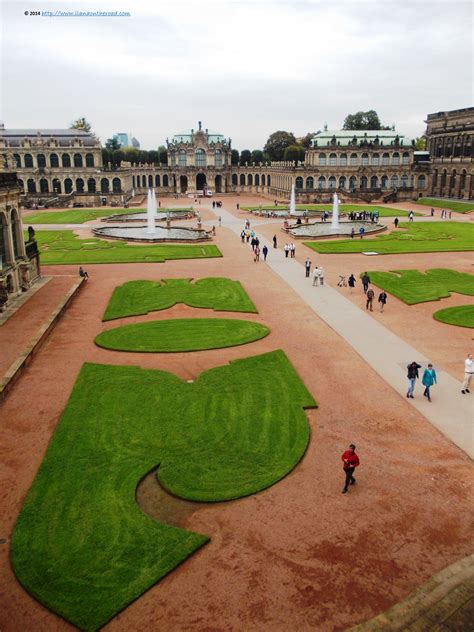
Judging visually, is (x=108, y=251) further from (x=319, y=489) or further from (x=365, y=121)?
(x=365, y=121)

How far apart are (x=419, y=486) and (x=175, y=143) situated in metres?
154

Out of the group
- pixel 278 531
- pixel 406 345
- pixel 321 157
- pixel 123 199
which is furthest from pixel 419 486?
pixel 321 157

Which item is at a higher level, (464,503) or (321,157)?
(321,157)

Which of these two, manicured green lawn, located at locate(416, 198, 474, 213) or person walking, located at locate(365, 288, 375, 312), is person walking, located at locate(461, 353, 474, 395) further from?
manicured green lawn, located at locate(416, 198, 474, 213)

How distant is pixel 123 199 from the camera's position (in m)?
122

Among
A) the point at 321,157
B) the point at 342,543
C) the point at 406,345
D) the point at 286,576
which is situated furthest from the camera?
the point at 321,157

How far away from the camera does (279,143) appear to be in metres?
186

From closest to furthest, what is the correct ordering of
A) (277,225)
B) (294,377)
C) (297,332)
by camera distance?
1. (294,377)
2. (297,332)
3. (277,225)

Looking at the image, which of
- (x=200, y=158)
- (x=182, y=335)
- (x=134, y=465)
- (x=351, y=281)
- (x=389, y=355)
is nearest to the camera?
(x=134, y=465)

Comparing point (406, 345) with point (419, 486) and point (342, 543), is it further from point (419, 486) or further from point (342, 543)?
point (342, 543)

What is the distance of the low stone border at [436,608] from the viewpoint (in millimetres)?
11344

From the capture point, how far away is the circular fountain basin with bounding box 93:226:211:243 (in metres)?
66.9

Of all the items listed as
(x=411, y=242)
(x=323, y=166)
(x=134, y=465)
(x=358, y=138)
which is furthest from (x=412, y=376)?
(x=358, y=138)

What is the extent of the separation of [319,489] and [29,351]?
16340 millimetres
